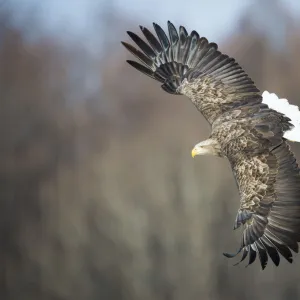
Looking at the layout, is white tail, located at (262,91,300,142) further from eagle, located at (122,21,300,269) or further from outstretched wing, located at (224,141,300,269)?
outstretched wing, located at (224,141,300,269)

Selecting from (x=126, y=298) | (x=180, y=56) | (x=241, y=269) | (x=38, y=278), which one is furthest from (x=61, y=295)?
(x=180, y=56)

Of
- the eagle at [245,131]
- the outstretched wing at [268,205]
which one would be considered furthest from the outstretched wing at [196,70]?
the outstretched wing at [268,205]

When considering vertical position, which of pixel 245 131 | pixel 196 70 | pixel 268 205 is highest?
pixel 196 70

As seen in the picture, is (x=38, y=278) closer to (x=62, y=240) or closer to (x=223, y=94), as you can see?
(x=62, y=240)

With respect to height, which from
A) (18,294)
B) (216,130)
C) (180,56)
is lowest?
(18,294)

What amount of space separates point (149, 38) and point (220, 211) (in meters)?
2.74

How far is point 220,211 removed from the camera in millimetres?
4969

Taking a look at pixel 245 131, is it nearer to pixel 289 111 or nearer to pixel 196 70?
pixel 289 111

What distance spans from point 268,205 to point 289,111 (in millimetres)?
523

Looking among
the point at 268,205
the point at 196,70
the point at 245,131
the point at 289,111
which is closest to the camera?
the point at 268,205

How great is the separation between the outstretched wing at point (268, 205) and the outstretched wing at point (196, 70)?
38 cm

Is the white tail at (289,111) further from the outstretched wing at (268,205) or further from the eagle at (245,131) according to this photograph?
the outstretched wing at (268,205)

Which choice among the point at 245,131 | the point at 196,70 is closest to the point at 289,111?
the point at 245,131

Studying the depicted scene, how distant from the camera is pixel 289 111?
94.6 inches
